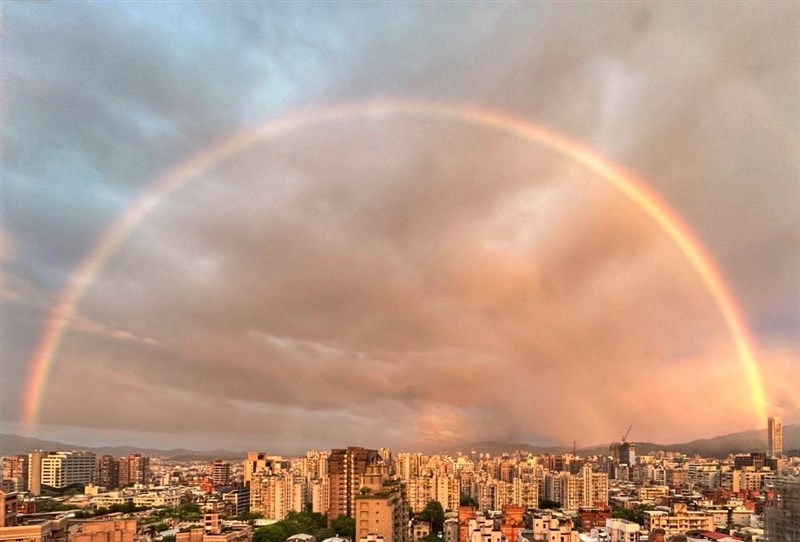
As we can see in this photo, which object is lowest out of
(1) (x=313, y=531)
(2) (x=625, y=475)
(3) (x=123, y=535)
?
(2) (x=625, y=475)

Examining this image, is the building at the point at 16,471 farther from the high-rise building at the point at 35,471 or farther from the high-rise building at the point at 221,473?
the high-rise building at the point at 221,473

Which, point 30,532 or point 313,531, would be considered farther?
point 313,531

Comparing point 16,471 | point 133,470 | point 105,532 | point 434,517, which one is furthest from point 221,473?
point 105,532

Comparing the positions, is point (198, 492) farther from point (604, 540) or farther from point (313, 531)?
point (604, 540)

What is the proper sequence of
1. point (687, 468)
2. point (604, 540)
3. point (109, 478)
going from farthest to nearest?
point (687, 468) → point (109, 478) → point (604, 540)

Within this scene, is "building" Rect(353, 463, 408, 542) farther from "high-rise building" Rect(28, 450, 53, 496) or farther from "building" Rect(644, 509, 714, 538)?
"high-rise building" Rect(28, 450, 53, 496)

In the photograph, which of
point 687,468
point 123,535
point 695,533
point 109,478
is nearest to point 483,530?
point 695,533

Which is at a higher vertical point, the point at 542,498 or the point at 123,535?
the point at 123,535
